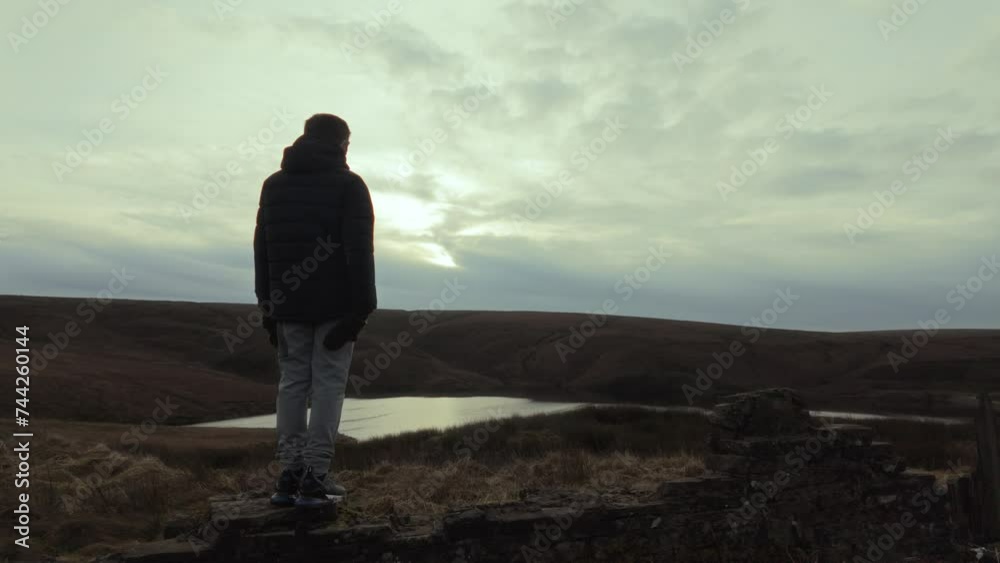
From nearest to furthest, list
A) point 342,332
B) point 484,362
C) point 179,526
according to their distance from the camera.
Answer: point 342,332, point 179,526, point 484,362

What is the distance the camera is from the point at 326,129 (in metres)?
4.70

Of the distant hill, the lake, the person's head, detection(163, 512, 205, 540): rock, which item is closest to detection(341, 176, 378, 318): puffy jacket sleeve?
the person's head

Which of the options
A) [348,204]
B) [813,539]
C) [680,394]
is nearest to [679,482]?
[813,539]

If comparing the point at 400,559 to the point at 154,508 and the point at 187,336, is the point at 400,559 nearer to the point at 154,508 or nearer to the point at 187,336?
the point at 154,508

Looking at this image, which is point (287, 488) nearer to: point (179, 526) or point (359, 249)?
point (179, 526)

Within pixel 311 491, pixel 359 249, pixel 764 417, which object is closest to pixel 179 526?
pixel 311 491

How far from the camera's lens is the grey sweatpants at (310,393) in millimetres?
4434

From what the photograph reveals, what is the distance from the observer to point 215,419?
22.9 metres

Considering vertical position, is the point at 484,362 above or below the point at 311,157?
below

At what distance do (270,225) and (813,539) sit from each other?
5.81 meters

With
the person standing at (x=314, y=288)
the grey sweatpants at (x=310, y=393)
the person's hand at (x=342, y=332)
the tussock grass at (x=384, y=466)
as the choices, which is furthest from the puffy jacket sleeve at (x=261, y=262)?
the tussock grass at (x=384, y=466)

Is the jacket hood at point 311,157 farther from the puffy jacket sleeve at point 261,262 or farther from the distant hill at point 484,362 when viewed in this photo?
the distant hill at point 484,362

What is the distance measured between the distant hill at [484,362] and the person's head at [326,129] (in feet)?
58.1

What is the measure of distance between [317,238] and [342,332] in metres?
0.68
